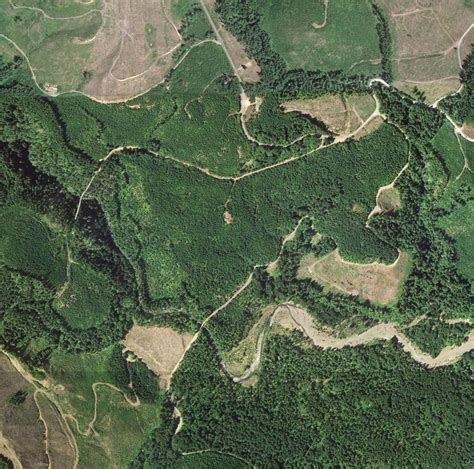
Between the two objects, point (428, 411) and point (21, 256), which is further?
point (428, 411)

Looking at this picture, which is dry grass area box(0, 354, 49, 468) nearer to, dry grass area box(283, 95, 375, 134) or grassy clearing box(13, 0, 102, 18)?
grassy clearing box(13, 0, 102, 18)

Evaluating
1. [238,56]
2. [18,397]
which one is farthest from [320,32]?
[18,397]

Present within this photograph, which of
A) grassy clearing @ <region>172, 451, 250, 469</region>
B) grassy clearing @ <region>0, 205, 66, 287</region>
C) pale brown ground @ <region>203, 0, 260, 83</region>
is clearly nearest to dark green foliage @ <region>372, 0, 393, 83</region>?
pale brown ground @ <region>203, 0, 260, 83</region>

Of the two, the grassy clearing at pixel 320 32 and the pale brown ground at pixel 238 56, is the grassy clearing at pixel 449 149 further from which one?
the pale brown ground at pixel 238 56

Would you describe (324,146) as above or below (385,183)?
above

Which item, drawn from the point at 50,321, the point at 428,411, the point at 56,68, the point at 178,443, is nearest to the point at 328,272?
the point at 428,411

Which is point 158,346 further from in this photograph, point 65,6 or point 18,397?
point 65,6

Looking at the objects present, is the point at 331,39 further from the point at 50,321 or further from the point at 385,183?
the point at 50,321
